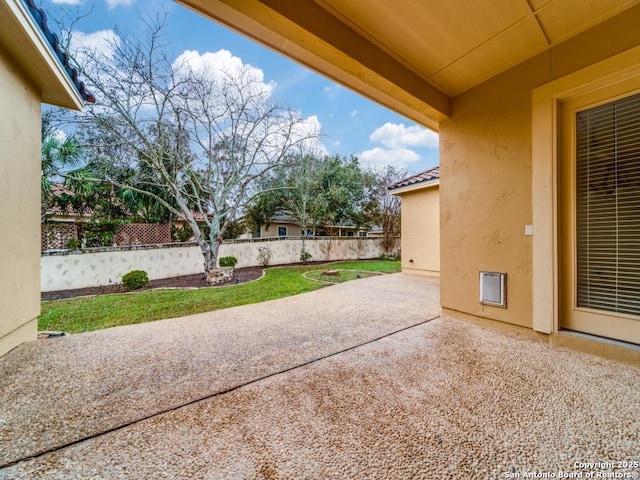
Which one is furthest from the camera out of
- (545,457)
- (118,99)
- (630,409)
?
(118,99)

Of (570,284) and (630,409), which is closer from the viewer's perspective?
(630,409)

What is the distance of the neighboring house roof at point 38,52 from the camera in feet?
7.45

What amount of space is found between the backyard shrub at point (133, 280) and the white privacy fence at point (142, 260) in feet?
3.18

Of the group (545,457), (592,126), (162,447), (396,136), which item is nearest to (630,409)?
(545,457)

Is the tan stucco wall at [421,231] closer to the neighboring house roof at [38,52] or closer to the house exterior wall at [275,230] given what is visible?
the neighboring house roof at [38,52]

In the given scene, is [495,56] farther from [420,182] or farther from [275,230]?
[275,230]

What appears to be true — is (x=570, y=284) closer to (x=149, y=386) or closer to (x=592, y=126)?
(x=592, y=126)

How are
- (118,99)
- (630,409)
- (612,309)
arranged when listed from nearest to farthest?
(630,409), (612,309), (118,99)

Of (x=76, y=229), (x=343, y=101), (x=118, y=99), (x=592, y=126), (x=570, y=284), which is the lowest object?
(x=570, y=284)

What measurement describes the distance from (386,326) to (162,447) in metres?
2.68

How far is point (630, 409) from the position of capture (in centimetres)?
172

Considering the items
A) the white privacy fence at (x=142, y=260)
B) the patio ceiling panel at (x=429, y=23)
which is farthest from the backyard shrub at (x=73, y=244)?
the patio ceiling panel at (x=429, y=23)

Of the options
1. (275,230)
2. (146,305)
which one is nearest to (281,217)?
(275,230)

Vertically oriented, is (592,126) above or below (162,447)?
above
